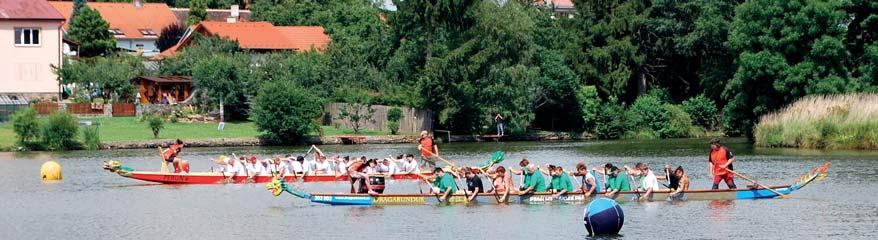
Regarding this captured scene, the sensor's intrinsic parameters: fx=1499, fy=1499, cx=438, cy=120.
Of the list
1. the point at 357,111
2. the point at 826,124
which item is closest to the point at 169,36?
the point at 357,111

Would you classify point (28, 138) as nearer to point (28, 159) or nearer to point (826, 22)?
point (28, 159)

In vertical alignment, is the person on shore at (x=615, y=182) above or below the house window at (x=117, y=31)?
below

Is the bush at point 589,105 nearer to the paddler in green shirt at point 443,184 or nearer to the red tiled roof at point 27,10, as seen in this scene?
the red tiled roof at point 27,10

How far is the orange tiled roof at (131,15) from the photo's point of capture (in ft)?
360

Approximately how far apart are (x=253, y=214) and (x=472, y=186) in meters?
5.57

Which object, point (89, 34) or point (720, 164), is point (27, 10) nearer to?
point (89, 34)

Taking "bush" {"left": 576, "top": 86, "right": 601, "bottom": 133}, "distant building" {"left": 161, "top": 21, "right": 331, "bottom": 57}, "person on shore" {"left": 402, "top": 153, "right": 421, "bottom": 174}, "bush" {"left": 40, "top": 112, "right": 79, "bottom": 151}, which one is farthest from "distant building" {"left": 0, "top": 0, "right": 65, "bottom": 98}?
"person on shore" {"left": 402, "top": 153, "right": 421, "bottom": 174}

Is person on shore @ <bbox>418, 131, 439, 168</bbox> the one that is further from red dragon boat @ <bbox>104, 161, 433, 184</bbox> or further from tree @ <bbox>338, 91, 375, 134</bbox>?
tree @ <bbox>338, 91, 375, 134</bbox>

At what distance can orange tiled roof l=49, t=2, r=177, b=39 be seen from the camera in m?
110

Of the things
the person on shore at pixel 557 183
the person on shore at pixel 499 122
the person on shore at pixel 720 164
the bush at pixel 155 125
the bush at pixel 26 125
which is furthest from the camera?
the person on shore at pixel 499 122

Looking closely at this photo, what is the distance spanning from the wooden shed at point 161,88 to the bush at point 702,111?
87.1 ft

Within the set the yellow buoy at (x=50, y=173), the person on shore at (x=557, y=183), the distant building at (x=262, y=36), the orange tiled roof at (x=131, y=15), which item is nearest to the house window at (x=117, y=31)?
the orange tiled roof at (x=131, y=15)

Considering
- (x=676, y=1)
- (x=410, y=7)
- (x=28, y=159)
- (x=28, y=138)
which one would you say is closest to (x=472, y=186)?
(x=28, y=159)

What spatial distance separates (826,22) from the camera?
63562 millimetres
